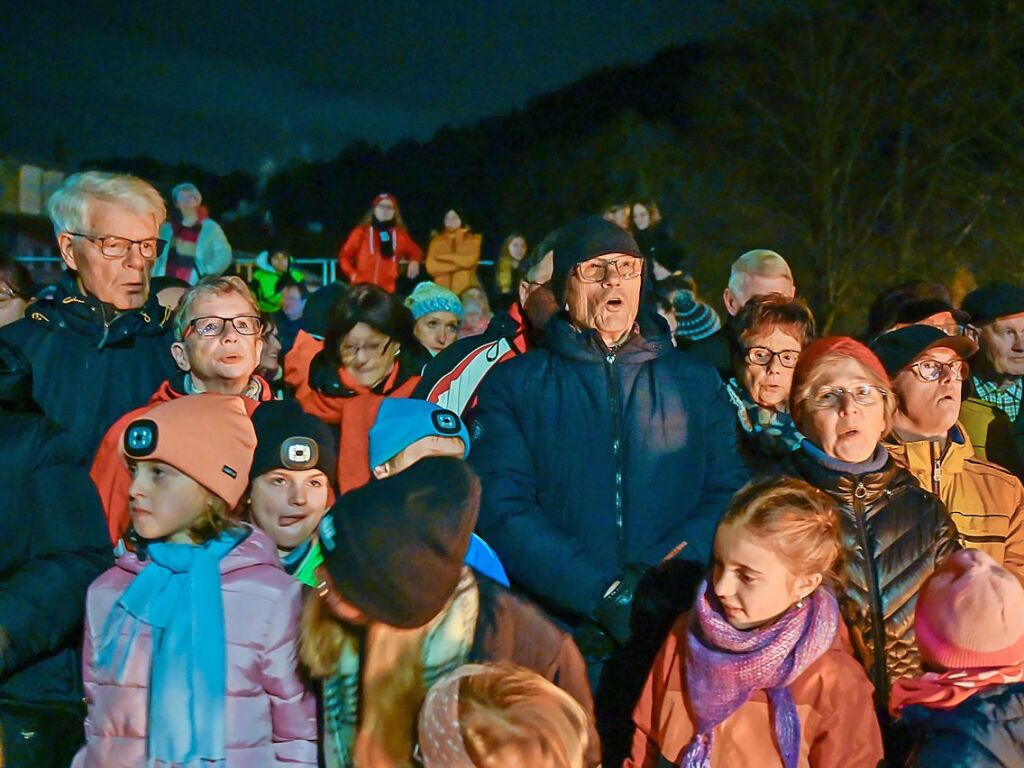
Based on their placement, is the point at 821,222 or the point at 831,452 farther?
the point at 821,222

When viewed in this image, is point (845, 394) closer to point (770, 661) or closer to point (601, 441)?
point (601, 441)

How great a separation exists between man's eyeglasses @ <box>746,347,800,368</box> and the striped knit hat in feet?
6.26

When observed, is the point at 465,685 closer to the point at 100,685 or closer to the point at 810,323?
the point at 100,685

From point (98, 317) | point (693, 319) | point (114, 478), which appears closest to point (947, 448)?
point (114, 478)

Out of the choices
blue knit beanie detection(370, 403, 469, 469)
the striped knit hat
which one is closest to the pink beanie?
blue knit beanie detection(370, 403, 469, 469)

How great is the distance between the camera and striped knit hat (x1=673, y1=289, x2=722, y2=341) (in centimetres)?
593

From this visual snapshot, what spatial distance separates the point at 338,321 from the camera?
4180mm

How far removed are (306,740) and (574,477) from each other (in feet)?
3.29

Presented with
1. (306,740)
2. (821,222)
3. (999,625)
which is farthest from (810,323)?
(821,222)

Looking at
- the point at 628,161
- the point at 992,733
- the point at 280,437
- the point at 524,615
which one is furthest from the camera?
the point at 628,161

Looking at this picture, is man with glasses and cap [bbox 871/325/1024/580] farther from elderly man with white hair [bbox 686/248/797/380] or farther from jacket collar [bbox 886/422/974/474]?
elderly man with white hair [bbox 686/248/797/380]

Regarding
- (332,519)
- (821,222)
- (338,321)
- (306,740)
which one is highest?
(821,222)

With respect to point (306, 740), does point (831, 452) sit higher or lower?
higher

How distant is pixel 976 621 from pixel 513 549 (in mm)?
1136
